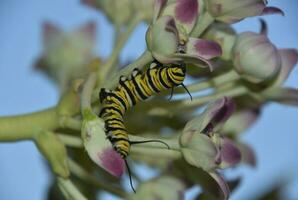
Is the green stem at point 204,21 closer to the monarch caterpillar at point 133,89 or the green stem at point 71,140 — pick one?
the monarch caterpillar at point 133,89

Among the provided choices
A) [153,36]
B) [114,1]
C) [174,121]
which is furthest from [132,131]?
[153,36]

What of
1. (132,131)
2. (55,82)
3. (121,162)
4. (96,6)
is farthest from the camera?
(55,82)

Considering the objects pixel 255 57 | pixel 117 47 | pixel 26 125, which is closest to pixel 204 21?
pixel 255 57

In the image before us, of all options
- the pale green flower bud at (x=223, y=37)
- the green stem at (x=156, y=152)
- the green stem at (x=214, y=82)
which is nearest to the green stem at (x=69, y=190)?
the green stem at (x=156, y=152)

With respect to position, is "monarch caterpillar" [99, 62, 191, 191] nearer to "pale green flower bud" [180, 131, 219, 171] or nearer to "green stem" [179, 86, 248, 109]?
"pale green flower bud" [180, 131, 219, 171]

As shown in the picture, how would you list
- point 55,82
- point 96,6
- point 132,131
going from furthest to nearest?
point 55,82, point 96,6, point 132,131

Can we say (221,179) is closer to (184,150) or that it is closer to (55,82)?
(184,150)

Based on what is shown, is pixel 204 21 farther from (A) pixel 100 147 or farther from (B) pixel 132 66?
(A) pixel 100 147
